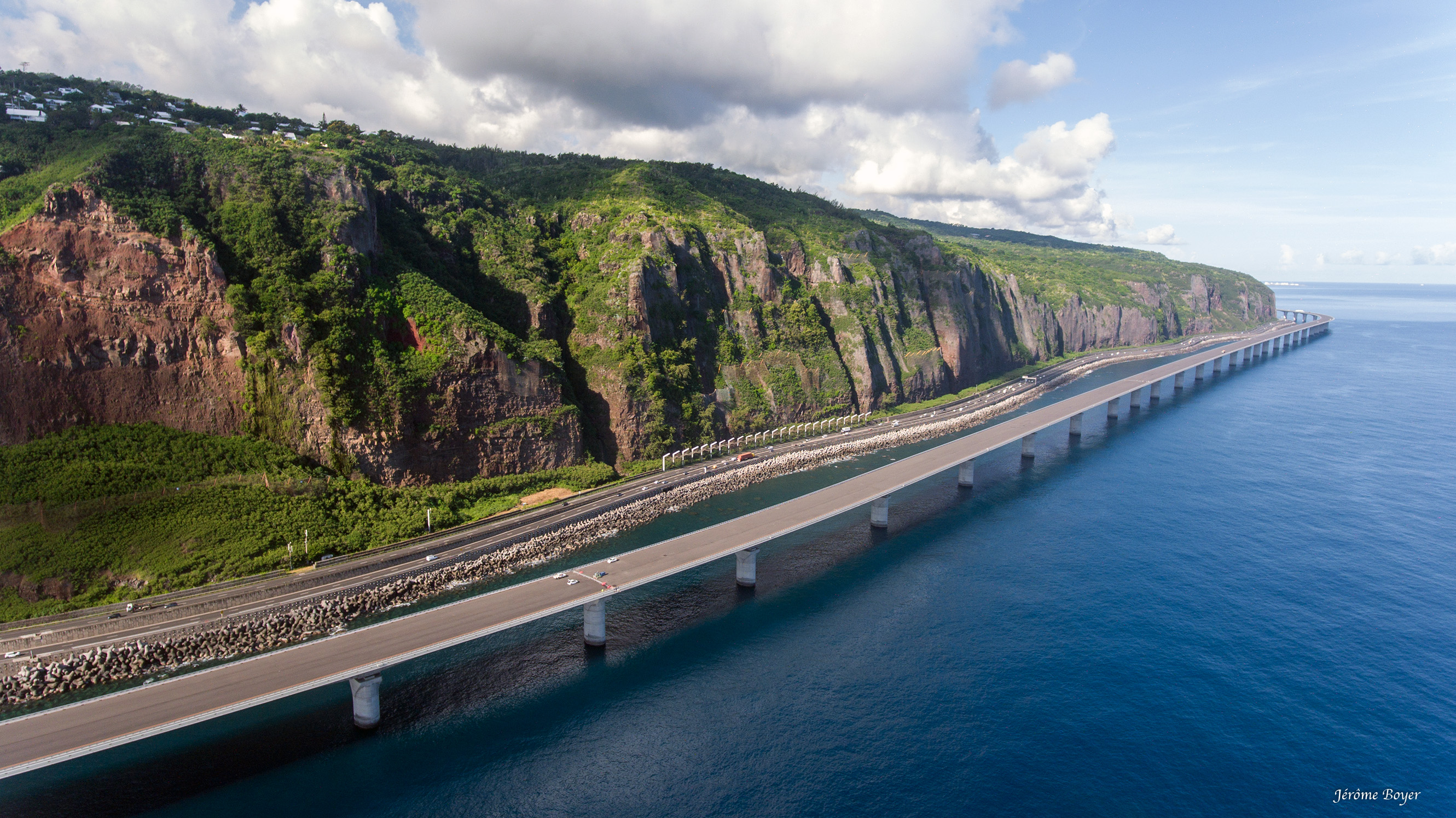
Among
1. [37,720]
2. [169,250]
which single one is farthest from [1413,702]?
[169,250]

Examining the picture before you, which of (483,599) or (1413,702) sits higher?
(483,599)

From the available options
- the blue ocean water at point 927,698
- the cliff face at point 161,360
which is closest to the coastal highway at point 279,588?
the blue ocean water at point 927,698

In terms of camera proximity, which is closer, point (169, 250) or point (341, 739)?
point (341, 739)

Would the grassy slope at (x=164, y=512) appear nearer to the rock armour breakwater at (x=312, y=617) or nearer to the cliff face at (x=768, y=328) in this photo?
the rock armour breakwater at (x=312, y=617)

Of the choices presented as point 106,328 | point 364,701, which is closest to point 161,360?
point 106,328

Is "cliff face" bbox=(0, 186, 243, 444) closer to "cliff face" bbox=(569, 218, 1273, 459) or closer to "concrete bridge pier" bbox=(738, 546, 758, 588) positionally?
"cliff face" bbox=(569, 218, 1273, 459)

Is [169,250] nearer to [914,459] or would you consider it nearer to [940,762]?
[940,762]
